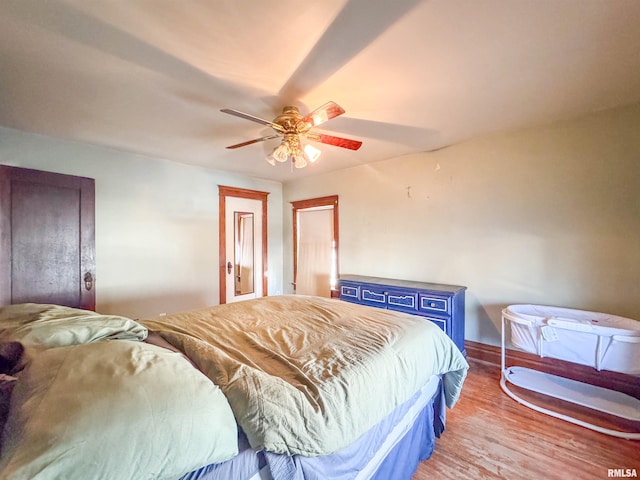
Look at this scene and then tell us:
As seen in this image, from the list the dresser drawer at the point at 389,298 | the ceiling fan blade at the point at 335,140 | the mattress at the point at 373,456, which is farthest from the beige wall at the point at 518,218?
the mattress at the point at 373,456

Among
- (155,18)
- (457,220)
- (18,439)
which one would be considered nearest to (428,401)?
(18,439)

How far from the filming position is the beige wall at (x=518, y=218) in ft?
7.85

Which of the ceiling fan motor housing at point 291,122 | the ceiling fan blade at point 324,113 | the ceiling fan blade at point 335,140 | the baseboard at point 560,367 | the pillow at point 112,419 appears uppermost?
the ceiling fan motor housing at point 291,122

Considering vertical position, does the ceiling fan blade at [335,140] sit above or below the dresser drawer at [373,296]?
above

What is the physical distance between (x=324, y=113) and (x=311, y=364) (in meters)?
1.56

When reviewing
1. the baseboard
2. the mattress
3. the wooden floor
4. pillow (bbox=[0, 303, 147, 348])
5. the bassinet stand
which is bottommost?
the wooden floor

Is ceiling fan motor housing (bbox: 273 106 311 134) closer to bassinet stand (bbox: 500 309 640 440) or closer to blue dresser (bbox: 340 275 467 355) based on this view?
blue dresser (bbox: 340 275 467 355)

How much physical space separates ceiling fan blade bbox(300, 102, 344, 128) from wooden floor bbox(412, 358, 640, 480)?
235 cm

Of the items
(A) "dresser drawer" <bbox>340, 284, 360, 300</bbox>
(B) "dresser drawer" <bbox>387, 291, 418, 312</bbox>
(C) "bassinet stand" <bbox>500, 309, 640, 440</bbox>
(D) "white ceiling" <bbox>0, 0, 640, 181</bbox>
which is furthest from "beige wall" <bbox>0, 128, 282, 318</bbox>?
(C) "bassinet stand" <bbox>500, 309, 640, 440</bbox>

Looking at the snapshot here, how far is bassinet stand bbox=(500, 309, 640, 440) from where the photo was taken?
202 centimetres

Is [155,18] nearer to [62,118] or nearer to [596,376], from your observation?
[62,118]

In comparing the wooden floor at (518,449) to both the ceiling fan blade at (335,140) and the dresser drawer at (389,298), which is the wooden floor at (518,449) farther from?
the ceiling fan blade at (335,140)

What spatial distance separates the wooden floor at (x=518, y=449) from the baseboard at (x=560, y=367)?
660mm

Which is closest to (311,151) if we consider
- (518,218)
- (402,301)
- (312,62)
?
(312,62)
